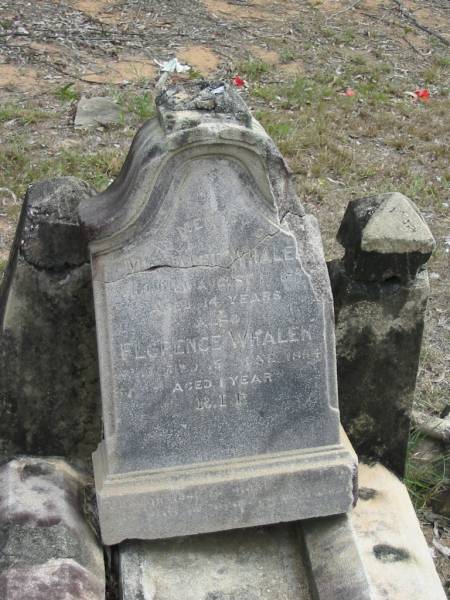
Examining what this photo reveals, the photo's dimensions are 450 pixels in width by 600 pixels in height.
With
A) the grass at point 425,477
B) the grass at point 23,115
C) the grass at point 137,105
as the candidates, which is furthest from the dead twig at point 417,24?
the grass at point 425,477

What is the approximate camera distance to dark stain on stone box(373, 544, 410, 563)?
10.0 ft

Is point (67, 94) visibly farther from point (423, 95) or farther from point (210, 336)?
point (210, 336)

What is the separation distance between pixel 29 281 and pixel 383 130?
5.31 metres

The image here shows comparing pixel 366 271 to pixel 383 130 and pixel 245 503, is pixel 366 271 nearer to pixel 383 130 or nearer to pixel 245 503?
pixel 245 503

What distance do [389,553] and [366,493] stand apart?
359 millimetres

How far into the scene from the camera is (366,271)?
3332 millimetres

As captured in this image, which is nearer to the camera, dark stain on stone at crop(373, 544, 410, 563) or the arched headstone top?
the arched headstone top

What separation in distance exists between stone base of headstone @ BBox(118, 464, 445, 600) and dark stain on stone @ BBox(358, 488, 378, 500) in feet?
0.12

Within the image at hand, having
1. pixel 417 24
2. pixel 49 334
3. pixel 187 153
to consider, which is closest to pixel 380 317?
pixel 187 153

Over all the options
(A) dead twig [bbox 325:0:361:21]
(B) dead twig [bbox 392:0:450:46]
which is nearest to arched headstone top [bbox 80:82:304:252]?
(B) dead twig [bbox 392:0:450:46]

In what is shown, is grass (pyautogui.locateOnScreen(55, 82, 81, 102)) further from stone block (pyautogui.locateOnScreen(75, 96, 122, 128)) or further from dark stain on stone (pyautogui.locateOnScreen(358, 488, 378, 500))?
dark stain on stone (pyautogui.locateOnScreen(358, 488, 378, 500))

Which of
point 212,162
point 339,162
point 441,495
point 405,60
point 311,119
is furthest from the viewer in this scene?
point 405,60

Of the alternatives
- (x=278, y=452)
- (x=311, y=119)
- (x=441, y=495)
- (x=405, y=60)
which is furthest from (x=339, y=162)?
(x=278, y=452)

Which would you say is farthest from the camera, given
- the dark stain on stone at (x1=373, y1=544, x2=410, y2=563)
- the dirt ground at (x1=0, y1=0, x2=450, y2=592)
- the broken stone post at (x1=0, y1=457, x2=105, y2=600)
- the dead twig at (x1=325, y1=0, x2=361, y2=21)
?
the dead twig at (x1=325, y1=0, x2=361, y2=21)
